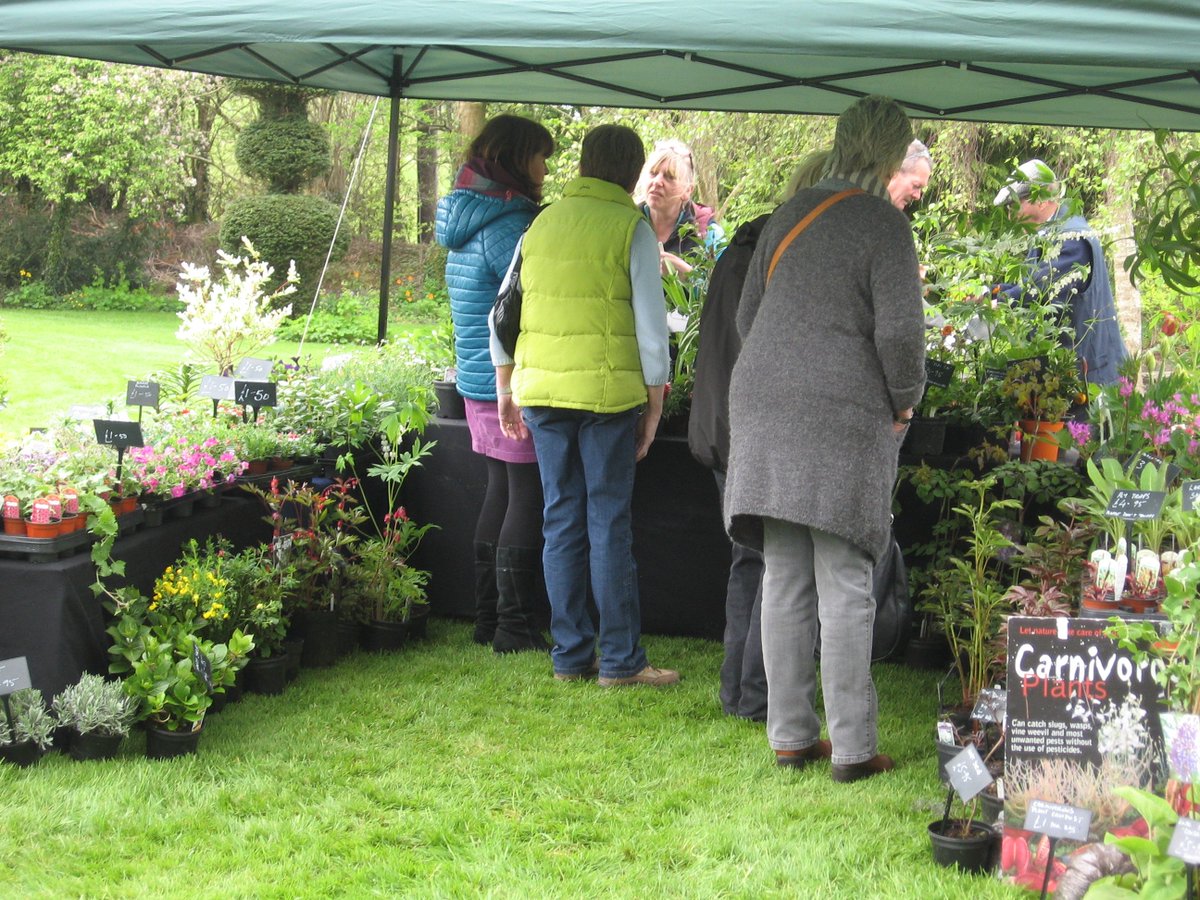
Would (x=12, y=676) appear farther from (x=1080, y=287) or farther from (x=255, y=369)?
(x=1080, y=287)

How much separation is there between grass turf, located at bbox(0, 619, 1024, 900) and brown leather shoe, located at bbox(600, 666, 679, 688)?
7cm

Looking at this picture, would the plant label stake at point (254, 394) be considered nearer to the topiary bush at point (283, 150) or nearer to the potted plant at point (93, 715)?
the potted plant at point (93, 715)

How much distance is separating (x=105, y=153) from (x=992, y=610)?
51.9ft

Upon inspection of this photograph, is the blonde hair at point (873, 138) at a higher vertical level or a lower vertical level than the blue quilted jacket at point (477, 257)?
higher

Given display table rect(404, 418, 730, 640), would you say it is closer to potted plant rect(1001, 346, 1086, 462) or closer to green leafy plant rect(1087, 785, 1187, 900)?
potted plant rect(1001, 346, 1086, 462)

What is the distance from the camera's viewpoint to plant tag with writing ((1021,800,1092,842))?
2279mm

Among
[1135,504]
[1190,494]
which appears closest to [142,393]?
[1135,504]

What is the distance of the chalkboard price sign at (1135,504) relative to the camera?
2.63 metres

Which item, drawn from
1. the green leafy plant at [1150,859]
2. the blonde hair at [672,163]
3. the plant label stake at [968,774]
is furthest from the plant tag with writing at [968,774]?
the blonde hair at [672,163]

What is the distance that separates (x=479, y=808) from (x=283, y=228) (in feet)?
41.4

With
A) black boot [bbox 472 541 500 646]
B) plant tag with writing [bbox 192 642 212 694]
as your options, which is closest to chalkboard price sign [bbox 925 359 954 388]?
black boot [bbox 472 541 500 646]

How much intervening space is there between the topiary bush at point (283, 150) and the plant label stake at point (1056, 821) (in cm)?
1437

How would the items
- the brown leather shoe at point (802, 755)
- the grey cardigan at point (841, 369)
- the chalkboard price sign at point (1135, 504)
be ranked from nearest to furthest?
the chalkboard price sign at point (1135, 504)
the grey cardigan at point (841, 369)
the brown leather shoe at point (802, 755)

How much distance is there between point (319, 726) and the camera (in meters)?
3.56
